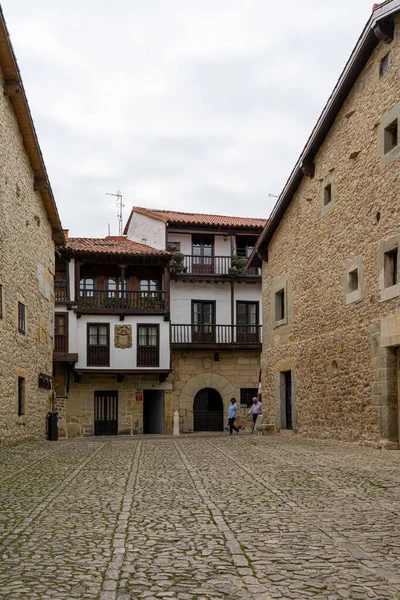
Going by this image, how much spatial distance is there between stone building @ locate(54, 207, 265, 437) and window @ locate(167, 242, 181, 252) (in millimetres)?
56

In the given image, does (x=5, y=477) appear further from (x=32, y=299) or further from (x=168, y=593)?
(x=32, y=299)

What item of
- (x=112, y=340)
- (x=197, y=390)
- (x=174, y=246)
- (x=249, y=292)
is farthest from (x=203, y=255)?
(x=197, y=390)

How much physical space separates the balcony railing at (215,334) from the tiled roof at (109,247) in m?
3.50

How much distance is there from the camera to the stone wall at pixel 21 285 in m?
15.6

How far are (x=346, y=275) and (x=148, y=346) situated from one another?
15.2 metres

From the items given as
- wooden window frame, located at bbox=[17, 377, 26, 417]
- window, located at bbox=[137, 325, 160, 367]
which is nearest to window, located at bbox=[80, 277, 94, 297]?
window, located at bbox=[137, 325, 160, 367]

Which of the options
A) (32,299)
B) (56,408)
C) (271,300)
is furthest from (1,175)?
(56,408)

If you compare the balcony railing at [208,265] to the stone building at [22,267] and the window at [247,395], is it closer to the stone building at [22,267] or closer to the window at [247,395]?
Answer: the window at [247,395]

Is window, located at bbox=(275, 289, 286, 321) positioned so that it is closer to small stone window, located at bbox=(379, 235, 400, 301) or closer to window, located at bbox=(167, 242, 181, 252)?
small stone window, located at bbox=(379, 235, 400, 301)

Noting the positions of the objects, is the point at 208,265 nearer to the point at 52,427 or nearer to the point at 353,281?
the point at 52,427

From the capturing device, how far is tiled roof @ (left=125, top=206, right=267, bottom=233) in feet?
105

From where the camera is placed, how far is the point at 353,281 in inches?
609

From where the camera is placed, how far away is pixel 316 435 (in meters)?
17.4

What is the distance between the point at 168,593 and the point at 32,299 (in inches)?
631
